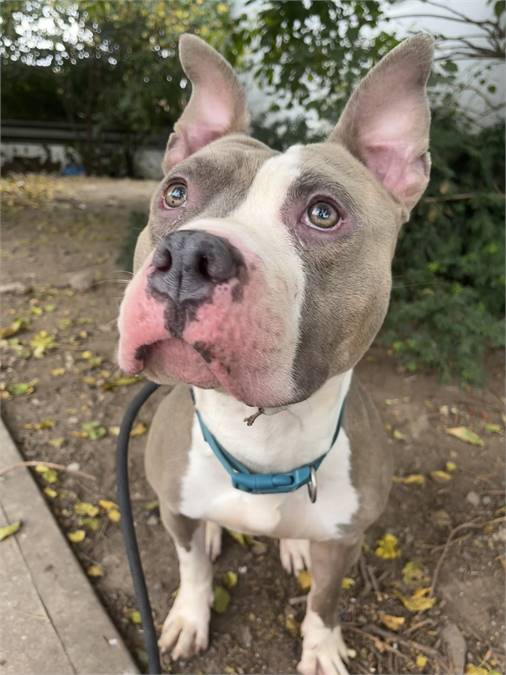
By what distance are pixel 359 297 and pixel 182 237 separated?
22.4 inches

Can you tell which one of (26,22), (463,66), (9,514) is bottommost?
(9,514)

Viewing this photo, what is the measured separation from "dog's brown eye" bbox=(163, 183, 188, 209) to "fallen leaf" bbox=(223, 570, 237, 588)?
170cm

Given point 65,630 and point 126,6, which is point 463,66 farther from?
point 126,6

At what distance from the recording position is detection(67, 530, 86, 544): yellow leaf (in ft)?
8.76

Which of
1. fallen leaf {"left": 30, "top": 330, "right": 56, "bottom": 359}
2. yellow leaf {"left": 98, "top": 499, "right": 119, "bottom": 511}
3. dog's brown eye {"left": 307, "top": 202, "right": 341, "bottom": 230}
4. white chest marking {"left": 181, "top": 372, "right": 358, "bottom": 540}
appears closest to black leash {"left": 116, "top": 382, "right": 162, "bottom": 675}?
white chest marking {"left": 181, "top": 372, "right": 358, "bottom": 540}

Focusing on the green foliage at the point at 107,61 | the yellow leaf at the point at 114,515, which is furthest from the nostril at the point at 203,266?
the green foliage at the point at 107,61

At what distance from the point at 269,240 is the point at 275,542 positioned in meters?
1.87

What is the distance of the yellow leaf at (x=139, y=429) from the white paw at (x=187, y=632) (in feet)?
4.27

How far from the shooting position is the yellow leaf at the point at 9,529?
250cm

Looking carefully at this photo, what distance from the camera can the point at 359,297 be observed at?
1566 mm

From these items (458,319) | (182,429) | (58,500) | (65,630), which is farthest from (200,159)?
(458,319)

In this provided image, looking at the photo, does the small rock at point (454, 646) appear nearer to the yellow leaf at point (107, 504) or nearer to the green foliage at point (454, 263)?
the yellow leaf at point (107, 504)

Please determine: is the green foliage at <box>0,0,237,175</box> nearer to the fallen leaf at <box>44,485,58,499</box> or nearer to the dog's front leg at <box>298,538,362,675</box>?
the fallen leaf at <box>44,485,58,499</box>

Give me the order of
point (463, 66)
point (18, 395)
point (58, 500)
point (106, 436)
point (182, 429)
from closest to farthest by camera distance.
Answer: point (182, 429) < point (58, 500) < point (106, 436) < point (18, 395) < point (463, 66)
